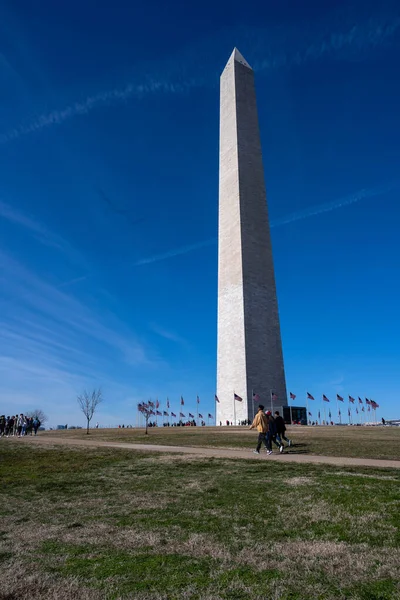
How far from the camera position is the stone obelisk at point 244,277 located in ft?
156

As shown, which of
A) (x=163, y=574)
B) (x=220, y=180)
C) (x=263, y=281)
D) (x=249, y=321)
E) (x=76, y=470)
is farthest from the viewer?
(x=220, y=180)

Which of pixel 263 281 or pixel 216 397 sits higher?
pixel 263 281

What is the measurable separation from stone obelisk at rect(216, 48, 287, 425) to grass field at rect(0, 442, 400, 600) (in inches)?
1439

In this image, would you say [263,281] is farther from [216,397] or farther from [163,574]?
[163,574]

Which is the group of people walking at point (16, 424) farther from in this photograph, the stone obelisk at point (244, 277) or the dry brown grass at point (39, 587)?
the dry brown grass at point (39, 587)

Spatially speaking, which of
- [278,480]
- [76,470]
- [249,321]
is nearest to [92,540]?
[278,480]

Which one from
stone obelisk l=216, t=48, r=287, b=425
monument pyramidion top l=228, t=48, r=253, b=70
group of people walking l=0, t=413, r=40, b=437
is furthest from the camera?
monument pyramidion top l=228, t=48, r=253, b=70

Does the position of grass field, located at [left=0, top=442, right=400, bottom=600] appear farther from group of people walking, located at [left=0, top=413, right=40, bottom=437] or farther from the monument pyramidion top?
the monument pyramidion top

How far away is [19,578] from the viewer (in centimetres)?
430

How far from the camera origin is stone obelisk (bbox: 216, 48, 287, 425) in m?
47.7

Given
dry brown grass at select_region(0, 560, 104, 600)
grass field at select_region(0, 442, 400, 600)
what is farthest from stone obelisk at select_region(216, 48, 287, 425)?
dry brown grass at select_region(0, 560, 104, 600)

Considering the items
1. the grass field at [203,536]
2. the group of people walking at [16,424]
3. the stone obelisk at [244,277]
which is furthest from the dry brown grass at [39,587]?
the stone obelisk at [244,277]

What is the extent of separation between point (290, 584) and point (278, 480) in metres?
5.95

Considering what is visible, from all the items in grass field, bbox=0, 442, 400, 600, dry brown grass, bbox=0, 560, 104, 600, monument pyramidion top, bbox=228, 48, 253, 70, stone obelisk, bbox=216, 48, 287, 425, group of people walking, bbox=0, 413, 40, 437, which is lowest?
dry brown grass, bbox=0, 560, 104, 600
